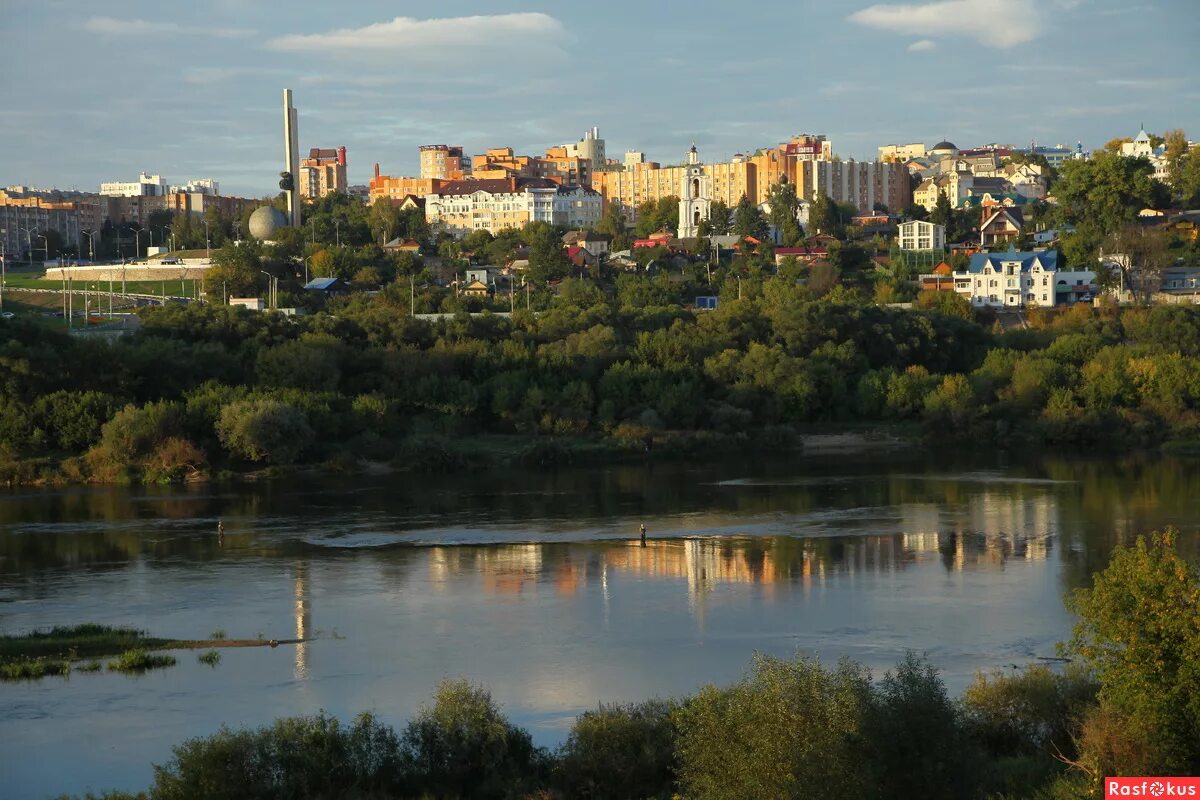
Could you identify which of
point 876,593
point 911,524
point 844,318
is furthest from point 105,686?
point 844,318

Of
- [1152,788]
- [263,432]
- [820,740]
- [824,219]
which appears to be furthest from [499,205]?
[1152,788]

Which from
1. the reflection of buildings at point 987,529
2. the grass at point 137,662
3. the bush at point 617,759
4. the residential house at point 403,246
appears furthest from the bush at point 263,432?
the residential house at point 403,246

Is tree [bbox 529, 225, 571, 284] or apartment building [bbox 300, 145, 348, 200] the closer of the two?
tree [bbox 529, 225, 571, 284]

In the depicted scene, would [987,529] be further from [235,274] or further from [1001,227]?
[1001,227]

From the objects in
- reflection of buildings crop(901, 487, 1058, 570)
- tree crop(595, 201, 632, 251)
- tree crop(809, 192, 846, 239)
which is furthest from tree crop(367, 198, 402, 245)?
reflection of buildings crop(901, 487, 1058, 570)

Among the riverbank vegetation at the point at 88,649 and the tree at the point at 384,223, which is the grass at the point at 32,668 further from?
the tree at the point at 384,223

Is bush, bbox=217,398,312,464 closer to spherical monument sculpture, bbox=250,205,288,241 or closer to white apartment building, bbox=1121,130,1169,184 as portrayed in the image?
spherical monument sculpture, bbox=250,205,288,241
